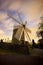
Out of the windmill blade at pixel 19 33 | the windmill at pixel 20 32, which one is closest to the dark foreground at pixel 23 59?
the windmill at pixel 20 32

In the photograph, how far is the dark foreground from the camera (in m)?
6.12

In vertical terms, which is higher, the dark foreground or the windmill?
the windmill

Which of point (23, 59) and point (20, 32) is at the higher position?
point (20, 32)

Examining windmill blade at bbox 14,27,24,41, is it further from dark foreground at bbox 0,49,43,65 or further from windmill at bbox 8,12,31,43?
dark foreground at bbox 0,49,43,65

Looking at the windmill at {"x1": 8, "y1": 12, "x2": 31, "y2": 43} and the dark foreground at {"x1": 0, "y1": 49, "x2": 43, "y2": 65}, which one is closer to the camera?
the dark foreground at {"x1": 0, "y1": 49, "x2": 43, "y2": 65}

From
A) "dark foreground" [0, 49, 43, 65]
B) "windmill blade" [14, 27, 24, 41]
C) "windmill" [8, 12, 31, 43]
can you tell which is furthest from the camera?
"windmill blade" [14, 27, 24, 41]

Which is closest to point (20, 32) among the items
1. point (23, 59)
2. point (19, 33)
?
point (19, 33)

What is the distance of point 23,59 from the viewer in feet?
21.1

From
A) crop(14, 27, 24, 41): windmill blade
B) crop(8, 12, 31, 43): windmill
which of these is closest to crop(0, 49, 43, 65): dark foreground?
crop(8, 12, 31, 43): windmill

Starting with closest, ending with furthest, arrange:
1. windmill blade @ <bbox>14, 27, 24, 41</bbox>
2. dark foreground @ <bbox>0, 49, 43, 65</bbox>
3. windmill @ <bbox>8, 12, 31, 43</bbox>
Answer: dark foreground @ <bbox>0, 49, 43, 65</bbox> < windmill @ <bbox>8, 12, 31, 43</bbox> < windmill blade @ <bbox>14, 27, 24, 41</bbox>

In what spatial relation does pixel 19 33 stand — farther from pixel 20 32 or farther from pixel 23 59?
pixel 23 59

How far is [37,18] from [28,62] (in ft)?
7.29

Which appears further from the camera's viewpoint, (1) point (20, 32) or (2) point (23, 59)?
(1) point (20, 32)

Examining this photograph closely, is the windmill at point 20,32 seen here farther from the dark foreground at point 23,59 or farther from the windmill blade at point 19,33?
the dark foreground at point 23,59
